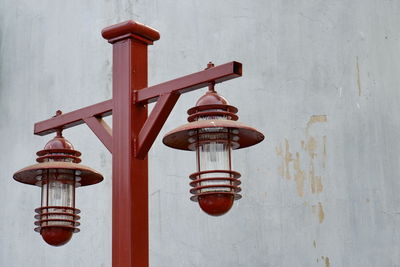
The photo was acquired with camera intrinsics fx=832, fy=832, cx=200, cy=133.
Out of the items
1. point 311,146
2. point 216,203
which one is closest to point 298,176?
point 311,146

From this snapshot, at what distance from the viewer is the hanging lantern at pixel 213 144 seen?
3783mm

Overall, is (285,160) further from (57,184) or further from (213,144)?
(213,144)

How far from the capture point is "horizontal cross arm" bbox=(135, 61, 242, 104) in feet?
12.4

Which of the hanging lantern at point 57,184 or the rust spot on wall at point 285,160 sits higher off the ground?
the rust spot on wall at point 285,160

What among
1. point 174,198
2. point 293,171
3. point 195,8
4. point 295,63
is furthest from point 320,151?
point 195,8

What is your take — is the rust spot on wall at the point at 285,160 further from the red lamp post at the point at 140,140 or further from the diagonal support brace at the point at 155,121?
the diagonal support brace at the point at 155,121

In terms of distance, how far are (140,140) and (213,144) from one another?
0.41 m

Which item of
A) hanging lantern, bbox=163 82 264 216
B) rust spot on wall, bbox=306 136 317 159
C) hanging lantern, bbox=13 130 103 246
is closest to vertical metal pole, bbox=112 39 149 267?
hanging lantern, bbox=163 82 264 216

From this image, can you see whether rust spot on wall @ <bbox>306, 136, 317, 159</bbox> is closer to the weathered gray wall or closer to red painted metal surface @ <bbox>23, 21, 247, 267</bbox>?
the weathered gray wall

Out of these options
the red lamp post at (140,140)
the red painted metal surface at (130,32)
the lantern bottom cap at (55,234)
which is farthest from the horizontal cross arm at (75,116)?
the lantern bottom cap at (55,234)

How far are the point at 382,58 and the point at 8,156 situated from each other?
3732mm

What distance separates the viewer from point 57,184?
4.42 m

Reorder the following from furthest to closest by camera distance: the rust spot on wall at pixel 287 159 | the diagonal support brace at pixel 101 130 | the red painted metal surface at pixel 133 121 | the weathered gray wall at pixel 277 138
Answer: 1. the rust spot on wall at pixel 287 159
2. the weathered gray wall at pixel 277 138
3. the diagonal support brace at pixel 101 130
4. the red painted metal surface at pixel 133 121

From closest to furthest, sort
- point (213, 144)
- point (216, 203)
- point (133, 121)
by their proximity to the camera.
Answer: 1. point (216, 203)
2. point (213, 144)
3. point (133, 121)
